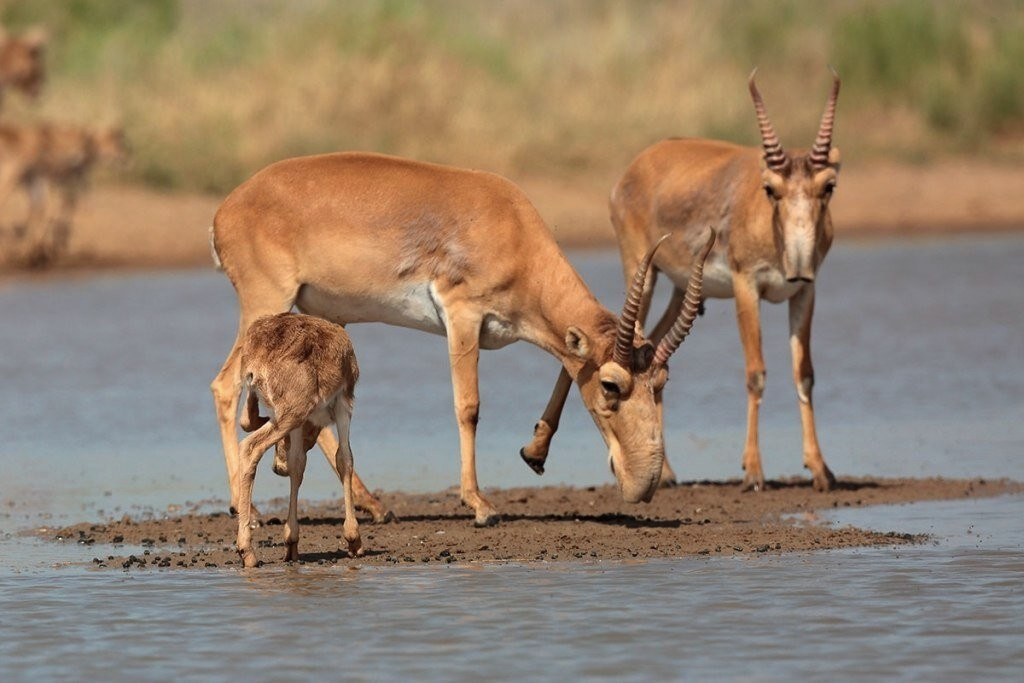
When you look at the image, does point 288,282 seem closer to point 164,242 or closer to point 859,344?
point 859,344

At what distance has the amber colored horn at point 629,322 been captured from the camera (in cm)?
1023

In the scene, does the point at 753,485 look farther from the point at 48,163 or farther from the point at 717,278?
the point at 48,163

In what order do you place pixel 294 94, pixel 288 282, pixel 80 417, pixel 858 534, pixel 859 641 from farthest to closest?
pixel 294 94
pixel 80 417
pixel 288 282
pixel 858 534
pixel 859 641

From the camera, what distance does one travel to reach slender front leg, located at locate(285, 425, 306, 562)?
972 centimetres

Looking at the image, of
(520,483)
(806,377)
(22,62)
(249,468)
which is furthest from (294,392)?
(22,62)

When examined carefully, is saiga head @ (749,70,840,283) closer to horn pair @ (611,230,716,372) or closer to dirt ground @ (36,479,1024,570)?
dirt ground @ (36,479,1024,570)

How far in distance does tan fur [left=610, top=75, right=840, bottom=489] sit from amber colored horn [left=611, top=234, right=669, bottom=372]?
6.36ft

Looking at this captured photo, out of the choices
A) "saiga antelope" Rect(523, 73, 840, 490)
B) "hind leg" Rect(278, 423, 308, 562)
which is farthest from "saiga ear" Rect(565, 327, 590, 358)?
"hind leg" Rect(278, 423, 308, 562)

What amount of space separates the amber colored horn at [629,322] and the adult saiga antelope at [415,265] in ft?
0.61

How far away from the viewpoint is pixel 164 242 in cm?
2478

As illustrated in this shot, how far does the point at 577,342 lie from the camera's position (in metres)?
10.7

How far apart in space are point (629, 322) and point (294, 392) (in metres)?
1.76

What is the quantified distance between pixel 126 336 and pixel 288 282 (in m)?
7.79

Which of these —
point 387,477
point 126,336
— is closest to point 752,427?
point 387,477
